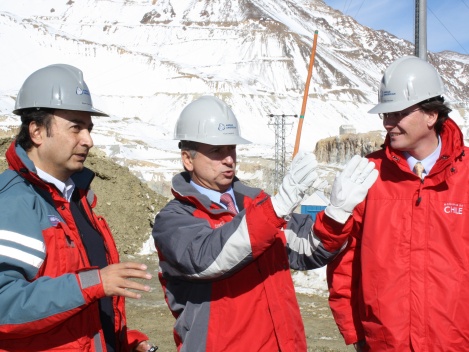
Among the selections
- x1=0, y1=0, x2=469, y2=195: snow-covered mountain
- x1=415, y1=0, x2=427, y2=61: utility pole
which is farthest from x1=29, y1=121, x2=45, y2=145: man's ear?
x1=0, y1=0, x2=469, y2=195: snow-covered mountain

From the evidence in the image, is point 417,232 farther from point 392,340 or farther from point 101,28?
point 101,28

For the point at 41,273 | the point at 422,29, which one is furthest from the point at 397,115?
the point at 422,29

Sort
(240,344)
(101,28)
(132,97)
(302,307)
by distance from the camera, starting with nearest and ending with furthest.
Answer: (240,344) < (302,307) < (132,97) < (101,28)

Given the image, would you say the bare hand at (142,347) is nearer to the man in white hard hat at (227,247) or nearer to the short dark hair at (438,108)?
the man in white hard hat at (227,247)

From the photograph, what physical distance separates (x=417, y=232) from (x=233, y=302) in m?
0.84

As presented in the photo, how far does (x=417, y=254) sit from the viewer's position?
2.37m

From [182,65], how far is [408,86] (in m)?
79.4

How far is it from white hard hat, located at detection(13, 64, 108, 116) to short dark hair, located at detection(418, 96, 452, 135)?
1.49m

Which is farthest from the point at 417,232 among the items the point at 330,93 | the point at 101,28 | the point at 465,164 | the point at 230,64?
the point at 101,28

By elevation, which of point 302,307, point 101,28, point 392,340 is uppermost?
point 101,28

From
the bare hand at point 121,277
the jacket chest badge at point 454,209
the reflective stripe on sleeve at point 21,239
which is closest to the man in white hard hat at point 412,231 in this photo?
the jacket chest badge at point 454,209

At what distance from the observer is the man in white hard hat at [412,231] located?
2334mm

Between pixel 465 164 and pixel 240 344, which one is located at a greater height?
pixel 465 164

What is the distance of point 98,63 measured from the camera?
78938 millimetres
